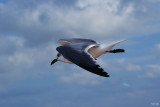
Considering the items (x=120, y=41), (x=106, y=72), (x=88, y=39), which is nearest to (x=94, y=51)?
(x=120, y=41)

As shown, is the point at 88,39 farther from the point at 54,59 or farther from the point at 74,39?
the point at 54,59

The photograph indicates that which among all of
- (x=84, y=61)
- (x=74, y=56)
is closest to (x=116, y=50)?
(x=74, y=56)

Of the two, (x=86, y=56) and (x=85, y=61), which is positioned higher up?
(x=86, y=56)

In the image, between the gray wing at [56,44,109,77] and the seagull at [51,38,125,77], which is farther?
the seagull at [51,38,125,77]

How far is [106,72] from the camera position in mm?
8547

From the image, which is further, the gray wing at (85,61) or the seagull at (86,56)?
the seagull at (86,56)

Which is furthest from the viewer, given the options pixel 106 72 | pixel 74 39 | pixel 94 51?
pixel 74 39

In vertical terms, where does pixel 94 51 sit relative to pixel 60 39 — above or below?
below

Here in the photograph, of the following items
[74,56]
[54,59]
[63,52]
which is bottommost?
[74,56]

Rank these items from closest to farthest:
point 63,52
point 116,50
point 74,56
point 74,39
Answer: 1. point 74,56
2. point 63,52
3. point 116,50
4. point 74,39

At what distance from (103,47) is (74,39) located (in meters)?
3.85

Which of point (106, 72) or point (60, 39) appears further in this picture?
point (60, 39)

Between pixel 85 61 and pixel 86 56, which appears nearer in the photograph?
pixel 85 61

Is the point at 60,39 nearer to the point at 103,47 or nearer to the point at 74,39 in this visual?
the point at 74,39
